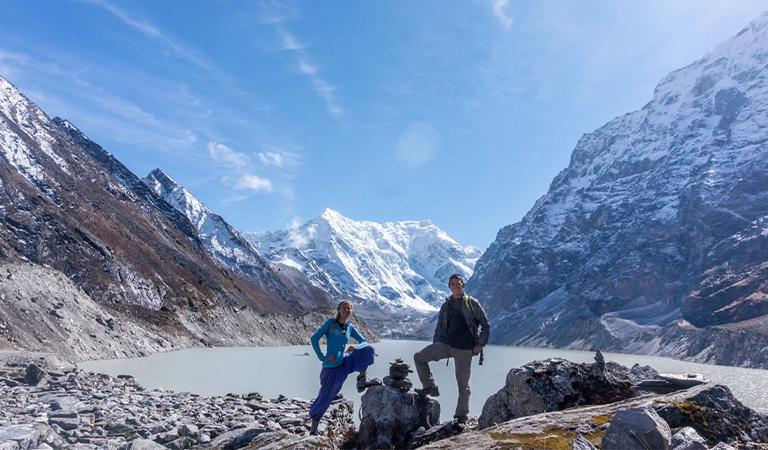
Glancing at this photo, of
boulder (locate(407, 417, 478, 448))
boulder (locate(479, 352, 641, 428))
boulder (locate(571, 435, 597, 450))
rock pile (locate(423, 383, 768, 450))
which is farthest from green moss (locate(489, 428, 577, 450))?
boulder (locate(407, 417, 478, 448))

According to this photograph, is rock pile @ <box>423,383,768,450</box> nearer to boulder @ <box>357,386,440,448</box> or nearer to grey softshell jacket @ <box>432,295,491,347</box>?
grey softshell jacket @ <box>432,295,491,347</box>

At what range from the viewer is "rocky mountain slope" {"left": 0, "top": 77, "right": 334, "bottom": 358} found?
78938 millimetres

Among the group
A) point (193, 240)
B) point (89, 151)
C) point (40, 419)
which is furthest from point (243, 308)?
point (40, 419)

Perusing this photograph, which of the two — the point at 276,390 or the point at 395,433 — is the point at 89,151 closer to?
the point at 276,390

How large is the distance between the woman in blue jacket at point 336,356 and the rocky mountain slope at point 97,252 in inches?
2145

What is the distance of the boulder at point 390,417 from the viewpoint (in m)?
13.1

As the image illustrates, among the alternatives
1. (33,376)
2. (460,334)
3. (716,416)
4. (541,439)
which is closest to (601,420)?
(541,439)

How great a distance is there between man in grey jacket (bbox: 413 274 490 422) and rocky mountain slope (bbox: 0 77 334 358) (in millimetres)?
55906

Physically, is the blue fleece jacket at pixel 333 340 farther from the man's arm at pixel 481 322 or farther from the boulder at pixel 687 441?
the boulder at pixel 687 441

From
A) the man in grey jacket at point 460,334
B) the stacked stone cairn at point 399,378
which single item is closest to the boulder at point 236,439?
the stacked stone cairn at point 399,378

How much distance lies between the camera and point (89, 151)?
646 ft

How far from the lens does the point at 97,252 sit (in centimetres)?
11012

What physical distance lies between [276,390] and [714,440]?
129ft

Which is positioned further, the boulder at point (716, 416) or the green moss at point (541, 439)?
the boulder at point (716, 416)
